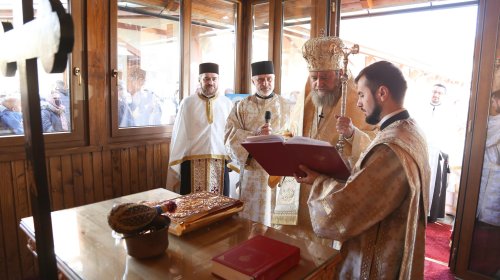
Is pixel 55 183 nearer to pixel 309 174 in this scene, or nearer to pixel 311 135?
pixel 311 135

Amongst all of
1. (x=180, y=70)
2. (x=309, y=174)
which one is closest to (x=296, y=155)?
(x=309, y=174)

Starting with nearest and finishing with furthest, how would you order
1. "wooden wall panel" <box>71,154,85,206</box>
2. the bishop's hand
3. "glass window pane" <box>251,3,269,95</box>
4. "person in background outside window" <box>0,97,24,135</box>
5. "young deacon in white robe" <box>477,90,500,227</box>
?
the bishop's hand < "person in background outside window" <box>0,97,24,135</box> < "young deacon in white robe" <box>477,90,500,227</box> < "wooden wall panel" <box>71,154,85,206</box> < "glass window pane" <box>251,3,269,95</box>

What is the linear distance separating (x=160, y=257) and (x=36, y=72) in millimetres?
852

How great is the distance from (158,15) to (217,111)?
3.91ft

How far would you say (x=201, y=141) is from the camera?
3.70 m

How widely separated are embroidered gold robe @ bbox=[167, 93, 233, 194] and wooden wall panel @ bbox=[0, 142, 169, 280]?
251 mm

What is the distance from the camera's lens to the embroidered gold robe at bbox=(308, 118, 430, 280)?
1.48 meters

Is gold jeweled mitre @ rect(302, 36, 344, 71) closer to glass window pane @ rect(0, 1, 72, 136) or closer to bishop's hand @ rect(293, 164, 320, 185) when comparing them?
bishop's hand @ rect(293, 164, 320, 185)

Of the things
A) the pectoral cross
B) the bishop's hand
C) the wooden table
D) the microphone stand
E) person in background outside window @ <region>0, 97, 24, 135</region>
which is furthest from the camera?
person in background outside window @ <region>0, 97, 24, 135</region>

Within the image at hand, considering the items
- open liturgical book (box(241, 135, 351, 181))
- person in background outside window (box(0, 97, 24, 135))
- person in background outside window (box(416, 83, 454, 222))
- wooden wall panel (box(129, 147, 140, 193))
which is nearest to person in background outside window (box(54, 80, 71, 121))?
person in background outside window (box(0, 97, 24, 135))

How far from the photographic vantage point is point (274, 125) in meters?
3.37

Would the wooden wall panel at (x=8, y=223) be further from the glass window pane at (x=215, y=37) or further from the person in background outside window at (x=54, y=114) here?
the glass window pane at (x=215, y=37)

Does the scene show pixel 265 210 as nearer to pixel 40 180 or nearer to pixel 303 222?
pixel 303 222

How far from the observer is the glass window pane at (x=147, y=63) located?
3.39 metres
